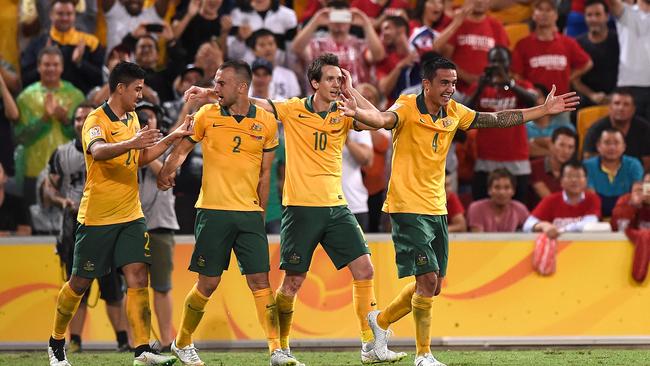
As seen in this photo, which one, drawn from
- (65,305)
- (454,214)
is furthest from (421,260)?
(454,214)

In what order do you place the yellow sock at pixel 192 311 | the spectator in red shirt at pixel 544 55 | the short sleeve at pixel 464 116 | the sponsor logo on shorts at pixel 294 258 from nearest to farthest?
the yellow sock at pixel 192 311 → the sponsor logo on shorts at pixel 294 258 → the short sleeve at pixel 464 116 → the spectator in red shirt at pixel 544 55

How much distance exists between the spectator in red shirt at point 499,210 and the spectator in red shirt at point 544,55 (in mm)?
2459

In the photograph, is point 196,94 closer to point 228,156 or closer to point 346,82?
point 228,156

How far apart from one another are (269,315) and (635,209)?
14.8ft

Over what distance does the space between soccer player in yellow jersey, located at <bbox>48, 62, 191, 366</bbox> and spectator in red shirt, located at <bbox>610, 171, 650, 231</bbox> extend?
5.12 m

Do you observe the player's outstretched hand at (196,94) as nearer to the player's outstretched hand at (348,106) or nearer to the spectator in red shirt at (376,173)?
the player's outstretched hand at (348,106)

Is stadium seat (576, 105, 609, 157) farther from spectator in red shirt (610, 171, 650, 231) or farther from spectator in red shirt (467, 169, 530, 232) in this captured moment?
spectator in red shirt (610, 171, 650, 231)

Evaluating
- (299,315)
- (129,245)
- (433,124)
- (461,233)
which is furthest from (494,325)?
(129,245)

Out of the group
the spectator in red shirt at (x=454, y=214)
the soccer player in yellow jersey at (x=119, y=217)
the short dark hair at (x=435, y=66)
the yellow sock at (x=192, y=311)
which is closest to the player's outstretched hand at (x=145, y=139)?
the soccer player in yellow jersey at (x=119, y=217)

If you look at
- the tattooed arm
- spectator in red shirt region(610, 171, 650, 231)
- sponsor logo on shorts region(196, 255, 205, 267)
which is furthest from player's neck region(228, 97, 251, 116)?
spectator in red shirt region(610, 171, 650, 231)

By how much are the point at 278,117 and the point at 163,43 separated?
5.33 meters

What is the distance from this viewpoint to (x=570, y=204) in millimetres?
12797

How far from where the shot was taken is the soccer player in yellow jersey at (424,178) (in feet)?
31.9

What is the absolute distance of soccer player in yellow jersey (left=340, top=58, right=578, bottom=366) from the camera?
9727 millimetres
